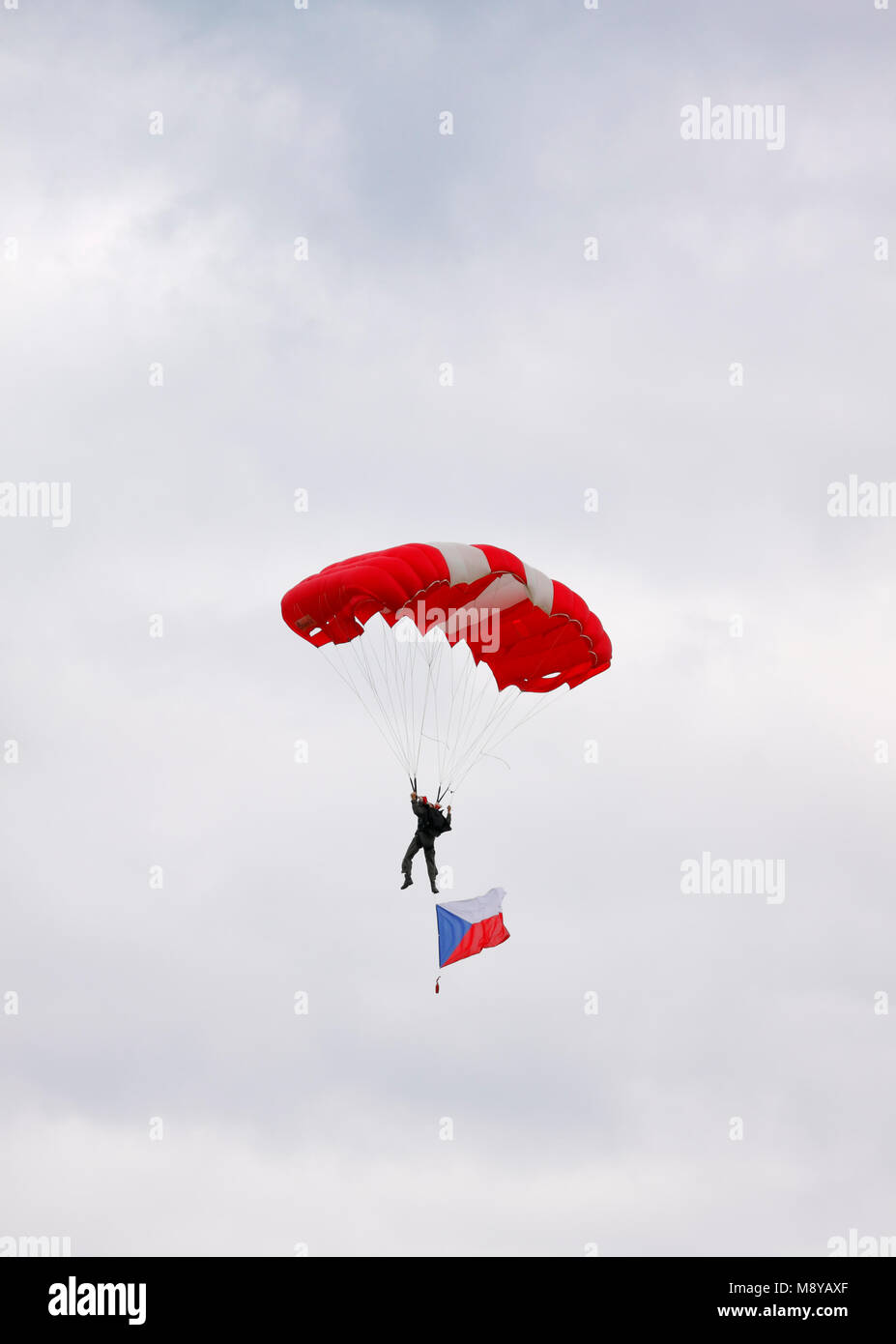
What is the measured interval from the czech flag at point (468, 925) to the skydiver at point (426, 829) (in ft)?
5.01

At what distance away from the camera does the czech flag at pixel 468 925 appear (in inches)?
1523

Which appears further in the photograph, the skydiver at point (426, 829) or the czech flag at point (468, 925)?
the czech flag at point (468, 925)

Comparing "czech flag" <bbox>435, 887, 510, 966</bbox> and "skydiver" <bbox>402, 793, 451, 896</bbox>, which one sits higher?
"skydiver" <bbox>402, 793, 451, 896</bbox>

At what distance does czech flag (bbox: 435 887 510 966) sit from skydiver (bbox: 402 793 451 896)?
1.53 meters

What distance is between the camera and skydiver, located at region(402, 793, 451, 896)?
37.2 meters

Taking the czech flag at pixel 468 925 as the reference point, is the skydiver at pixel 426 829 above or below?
above
